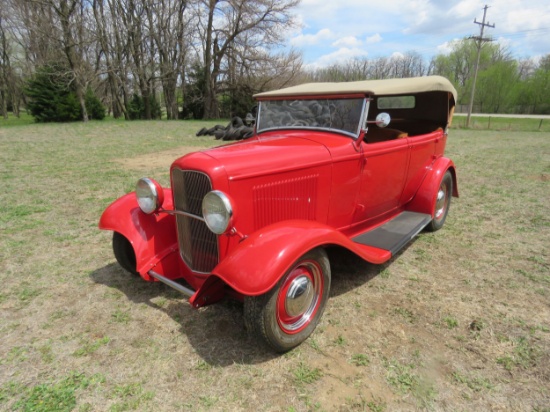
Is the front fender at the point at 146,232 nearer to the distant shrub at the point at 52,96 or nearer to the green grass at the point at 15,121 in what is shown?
the distant shrub at the point at 52,96

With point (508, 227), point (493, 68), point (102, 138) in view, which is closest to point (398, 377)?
point (508, 227)

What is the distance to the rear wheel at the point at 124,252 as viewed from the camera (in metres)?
3.27

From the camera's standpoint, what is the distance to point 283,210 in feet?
9.13

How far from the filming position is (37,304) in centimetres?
303

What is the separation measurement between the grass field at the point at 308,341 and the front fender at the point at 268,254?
2.26ft

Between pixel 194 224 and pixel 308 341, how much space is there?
1297 mm

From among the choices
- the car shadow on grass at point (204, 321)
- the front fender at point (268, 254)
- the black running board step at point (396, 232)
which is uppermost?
the front fender at point (268, 254)

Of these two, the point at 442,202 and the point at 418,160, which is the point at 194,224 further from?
the point at 442,202

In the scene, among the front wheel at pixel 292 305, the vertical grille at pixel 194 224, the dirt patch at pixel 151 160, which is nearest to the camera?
the front wheel at pixel 292 305

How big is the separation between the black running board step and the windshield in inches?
43.4

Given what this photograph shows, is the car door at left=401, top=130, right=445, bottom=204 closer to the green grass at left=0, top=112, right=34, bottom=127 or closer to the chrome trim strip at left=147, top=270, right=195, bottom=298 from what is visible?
the chrome trim strip at left=147, top=270, right=195, bottom=298

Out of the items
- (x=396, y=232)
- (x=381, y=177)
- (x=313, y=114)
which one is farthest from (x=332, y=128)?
(x=396, y=232)

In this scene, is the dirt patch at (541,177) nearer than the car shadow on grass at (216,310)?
No

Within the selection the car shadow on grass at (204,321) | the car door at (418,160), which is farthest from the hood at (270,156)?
the car door at (418,160)
